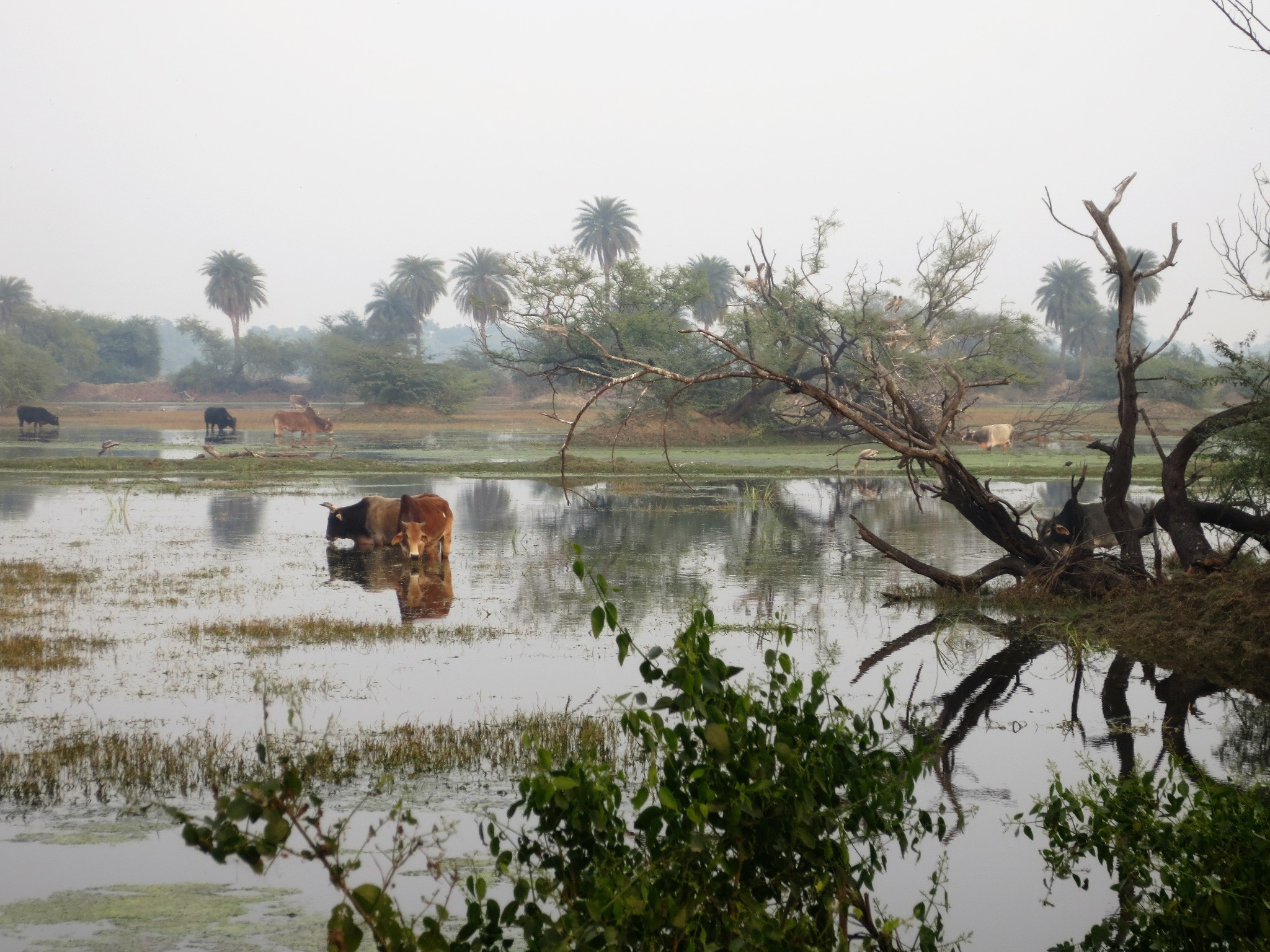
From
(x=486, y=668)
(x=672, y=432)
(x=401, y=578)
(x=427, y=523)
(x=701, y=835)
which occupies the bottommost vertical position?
(x=486, y=668)

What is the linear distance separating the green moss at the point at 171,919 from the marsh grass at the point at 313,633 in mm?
4941

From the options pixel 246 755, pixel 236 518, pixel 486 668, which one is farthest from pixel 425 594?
pixel 236 518

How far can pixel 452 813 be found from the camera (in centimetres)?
610

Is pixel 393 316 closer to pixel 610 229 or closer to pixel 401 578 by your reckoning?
pixel 610 229

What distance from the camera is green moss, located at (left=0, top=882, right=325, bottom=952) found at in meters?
4.68

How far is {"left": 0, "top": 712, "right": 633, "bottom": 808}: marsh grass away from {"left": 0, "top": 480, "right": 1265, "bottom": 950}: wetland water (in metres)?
0.09

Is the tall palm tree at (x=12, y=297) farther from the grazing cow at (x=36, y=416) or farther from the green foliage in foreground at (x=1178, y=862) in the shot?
the green foliage in foreground at (x=1178, y=862)

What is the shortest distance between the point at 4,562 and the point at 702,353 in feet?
117

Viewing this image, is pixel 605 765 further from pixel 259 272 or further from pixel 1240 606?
pixel 259 272

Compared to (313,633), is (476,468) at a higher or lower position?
higher

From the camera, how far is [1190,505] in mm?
11359

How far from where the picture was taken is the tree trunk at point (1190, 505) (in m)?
10.8

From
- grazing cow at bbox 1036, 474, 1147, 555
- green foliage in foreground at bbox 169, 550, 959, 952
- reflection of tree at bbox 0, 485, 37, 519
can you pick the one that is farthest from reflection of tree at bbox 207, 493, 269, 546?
green foliage in foreground at bbox 169, 550, 959, 952

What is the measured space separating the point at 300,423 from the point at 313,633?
36.7m
